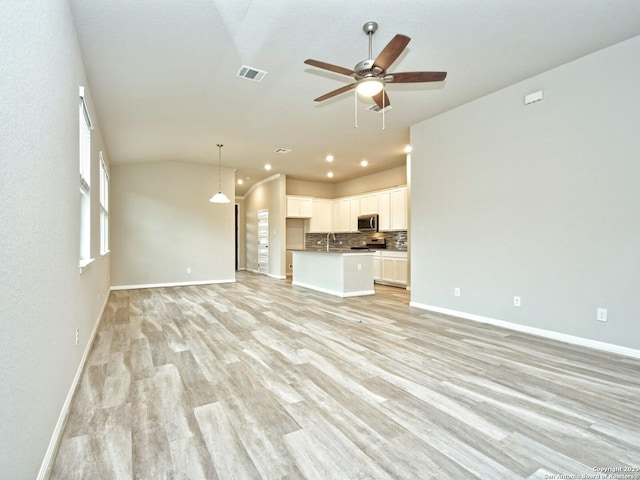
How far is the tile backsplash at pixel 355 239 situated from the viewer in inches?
317

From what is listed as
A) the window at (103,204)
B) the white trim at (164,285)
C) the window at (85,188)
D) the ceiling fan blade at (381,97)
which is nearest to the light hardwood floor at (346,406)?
the window at (85,188)

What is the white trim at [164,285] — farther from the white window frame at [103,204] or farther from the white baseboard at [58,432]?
the white baseboard at [58,432]

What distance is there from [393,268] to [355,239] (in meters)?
2.10

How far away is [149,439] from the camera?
1822 millimetres

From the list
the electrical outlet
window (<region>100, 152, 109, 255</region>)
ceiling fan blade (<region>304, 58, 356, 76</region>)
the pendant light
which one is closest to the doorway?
the pendant light

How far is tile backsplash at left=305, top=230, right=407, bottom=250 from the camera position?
8.05 meters

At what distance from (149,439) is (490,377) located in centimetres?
250

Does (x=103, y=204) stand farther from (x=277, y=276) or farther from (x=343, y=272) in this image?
(x=277, y=276)

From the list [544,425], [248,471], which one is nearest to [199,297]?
[248,471]

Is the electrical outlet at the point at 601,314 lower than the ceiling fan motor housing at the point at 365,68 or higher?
lower

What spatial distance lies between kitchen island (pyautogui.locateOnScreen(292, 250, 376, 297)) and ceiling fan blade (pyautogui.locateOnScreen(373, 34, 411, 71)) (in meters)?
4.13

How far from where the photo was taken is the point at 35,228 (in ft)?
4.87

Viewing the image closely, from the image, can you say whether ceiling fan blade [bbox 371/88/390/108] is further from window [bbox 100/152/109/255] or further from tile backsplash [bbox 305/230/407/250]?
tile backsplash [bbox 305/230/407/250]

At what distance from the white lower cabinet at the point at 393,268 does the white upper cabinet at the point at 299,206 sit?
272 centimetres
